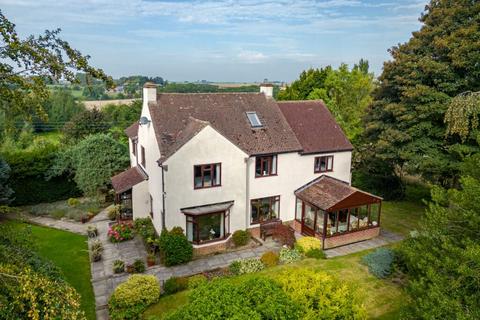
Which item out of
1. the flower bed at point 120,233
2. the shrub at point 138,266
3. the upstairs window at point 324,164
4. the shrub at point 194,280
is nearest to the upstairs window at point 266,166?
A: the upstairs window at point 324,164

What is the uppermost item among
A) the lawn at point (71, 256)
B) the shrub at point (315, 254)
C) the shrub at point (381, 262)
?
the shrub at point (381, 262)

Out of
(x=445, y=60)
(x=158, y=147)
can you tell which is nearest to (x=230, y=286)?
(x=158, y=147)

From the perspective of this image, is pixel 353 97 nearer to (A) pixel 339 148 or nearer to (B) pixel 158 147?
(A) pixel 339 148

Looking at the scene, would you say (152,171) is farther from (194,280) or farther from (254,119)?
(194,280)

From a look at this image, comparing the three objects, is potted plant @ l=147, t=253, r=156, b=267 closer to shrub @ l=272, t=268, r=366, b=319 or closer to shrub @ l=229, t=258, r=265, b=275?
shrub @ l=229, t=258, r=265, b=275

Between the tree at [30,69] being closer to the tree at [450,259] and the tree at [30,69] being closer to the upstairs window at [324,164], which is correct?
the tree at [450,259]
